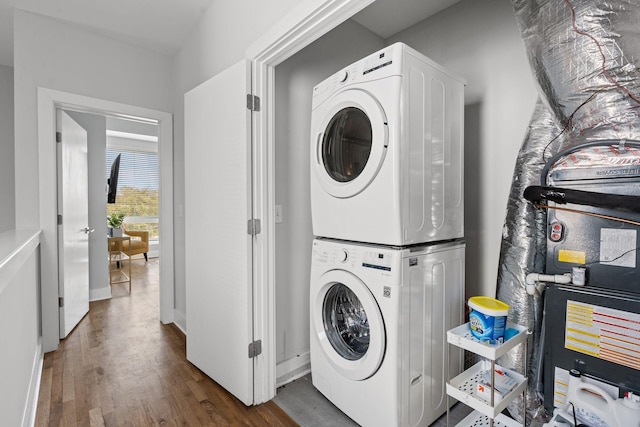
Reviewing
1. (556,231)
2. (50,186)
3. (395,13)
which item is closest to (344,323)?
(556,231)

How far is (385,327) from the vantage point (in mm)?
1407

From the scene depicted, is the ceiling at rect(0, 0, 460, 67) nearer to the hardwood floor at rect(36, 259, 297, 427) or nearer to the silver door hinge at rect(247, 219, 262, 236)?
the silver door hinge at rect(247, 219, 262, 236)

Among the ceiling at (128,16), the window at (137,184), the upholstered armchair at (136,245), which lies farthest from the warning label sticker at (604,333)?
the window at (137,184)

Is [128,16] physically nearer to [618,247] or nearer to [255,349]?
[255,349]

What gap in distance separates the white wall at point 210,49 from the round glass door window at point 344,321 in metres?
1.55

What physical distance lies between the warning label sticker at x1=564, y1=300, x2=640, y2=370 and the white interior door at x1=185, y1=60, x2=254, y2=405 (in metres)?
1.53

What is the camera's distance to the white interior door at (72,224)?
2619 mm

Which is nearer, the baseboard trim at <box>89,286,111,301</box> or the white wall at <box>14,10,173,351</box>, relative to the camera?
the white wall at <box>14,10,173,351</box>

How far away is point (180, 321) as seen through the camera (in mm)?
2912

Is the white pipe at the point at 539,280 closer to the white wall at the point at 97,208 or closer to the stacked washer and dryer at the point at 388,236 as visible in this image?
the stacked washer and dryer at the point at 388,236

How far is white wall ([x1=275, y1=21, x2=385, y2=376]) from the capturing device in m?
2.08

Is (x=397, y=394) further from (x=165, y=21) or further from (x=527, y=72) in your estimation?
(x=165, y=21)

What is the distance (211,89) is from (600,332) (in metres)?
2.35

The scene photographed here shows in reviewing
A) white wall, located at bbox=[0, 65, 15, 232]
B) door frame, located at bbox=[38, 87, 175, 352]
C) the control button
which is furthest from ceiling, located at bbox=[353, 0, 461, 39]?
white wall, located at bbox=[0, 65, 15, 232]
